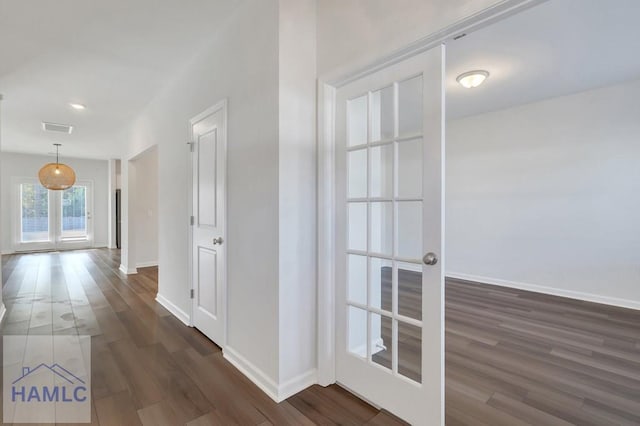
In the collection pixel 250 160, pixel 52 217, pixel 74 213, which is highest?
pixel 250 160

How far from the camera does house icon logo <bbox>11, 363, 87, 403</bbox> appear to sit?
186 centimetres

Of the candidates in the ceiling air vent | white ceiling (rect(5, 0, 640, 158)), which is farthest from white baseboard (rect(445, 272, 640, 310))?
the ceiling air vent

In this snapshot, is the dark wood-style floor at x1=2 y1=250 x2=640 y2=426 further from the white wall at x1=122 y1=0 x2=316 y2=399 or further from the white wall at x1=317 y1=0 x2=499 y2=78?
the white wall at x1=317 y1=0 x2=499 y2=78

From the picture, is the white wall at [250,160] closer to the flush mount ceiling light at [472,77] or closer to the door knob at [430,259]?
the door knob at [430,259]

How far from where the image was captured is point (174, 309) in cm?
343

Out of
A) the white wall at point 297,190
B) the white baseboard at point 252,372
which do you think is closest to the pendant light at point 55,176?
the white baseboard at point 252,372

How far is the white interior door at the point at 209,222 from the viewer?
2549mm

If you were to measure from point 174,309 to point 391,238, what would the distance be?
9.32 feet

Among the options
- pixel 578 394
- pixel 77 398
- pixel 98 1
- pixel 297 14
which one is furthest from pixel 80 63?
pixel 578 394

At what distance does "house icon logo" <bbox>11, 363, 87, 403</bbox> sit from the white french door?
26.2ft

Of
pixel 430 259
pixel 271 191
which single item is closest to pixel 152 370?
pixel 271 191

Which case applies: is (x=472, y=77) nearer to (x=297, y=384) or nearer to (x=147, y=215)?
(x=297, y=384)

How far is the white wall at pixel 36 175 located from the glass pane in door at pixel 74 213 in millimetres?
268

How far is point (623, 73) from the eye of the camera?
11.0ft
